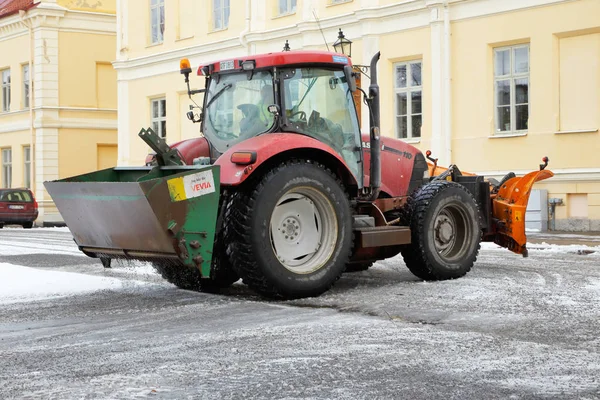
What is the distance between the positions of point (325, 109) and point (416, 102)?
578 inches

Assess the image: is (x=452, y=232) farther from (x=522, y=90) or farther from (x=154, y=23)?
(x=154, y=23)

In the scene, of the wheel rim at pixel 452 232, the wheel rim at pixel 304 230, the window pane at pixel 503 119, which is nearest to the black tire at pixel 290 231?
the wheel rim at pixel 304 230

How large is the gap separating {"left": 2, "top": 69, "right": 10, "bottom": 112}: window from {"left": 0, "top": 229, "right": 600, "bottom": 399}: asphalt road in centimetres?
3341

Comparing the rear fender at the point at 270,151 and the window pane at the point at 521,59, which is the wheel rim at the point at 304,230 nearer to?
the rear fender at the point at 270,151

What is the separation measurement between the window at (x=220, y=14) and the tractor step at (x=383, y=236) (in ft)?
67.7

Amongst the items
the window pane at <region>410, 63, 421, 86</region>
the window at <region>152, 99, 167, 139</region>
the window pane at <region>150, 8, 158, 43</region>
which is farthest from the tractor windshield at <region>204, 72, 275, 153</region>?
the window pane at <region>150, 8, 158, 43</region>

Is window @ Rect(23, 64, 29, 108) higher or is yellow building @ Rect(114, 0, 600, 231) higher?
window @ Rect(23, 64, 29, 108)

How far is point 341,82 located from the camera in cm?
1012

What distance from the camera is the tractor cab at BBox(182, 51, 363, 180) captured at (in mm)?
9727

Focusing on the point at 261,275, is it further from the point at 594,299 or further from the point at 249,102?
the point at 594,299

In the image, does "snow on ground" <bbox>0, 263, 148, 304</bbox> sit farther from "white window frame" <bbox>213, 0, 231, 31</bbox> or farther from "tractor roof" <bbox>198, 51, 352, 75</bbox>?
"white window frame" <bbox>213, 0, 231, 31</bbox>

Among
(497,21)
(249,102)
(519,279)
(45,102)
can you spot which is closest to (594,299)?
(519,279)

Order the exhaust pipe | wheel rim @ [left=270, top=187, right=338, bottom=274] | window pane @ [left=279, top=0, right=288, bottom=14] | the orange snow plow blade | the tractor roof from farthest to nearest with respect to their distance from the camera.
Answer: window pane @ [left=279, top=0, right=288, bottom=14]
the orange snow plow blade
the exhaust pipe
the tractor roof
wheel rim @ [left=270, top=187, right=338, bottom=274]

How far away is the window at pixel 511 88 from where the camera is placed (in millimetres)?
22109
